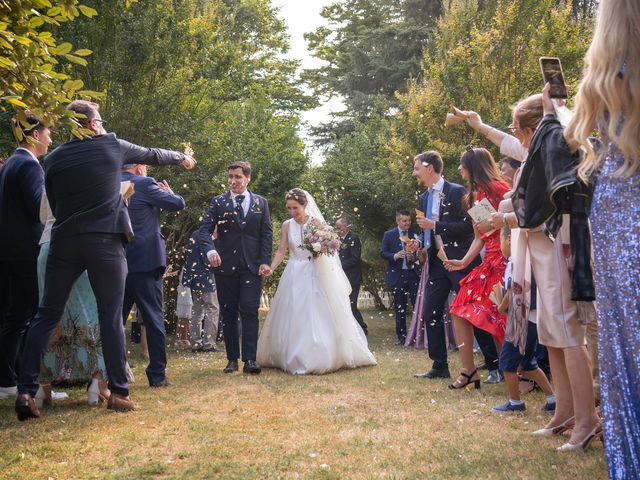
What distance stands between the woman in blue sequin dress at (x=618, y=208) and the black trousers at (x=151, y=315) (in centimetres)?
582

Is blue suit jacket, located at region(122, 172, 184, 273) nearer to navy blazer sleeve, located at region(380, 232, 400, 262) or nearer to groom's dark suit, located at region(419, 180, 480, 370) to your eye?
groom's dark suit, located at region(419, 180, 480, 370)

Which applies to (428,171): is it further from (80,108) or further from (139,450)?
(139,450)

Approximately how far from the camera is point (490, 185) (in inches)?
277

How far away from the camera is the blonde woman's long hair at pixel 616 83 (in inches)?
105

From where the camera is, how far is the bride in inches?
359

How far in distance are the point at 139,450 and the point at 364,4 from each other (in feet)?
117

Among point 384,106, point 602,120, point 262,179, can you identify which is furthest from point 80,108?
point 384,106

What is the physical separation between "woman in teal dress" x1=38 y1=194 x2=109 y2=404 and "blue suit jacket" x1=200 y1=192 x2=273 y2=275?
2.34 meters

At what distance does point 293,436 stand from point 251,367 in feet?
12.1

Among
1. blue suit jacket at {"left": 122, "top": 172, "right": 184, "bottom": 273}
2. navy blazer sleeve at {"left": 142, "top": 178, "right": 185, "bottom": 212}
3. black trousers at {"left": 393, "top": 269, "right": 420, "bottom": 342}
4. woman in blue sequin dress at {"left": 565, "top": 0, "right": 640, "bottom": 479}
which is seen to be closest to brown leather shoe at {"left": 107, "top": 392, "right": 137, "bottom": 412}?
blue suit jacket at {"left": 122, "top": 172, "right": 184, "bottom": 273}

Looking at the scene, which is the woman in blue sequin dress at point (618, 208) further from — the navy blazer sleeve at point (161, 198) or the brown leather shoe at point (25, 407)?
the navy blazer sleeve at point (161, 198)

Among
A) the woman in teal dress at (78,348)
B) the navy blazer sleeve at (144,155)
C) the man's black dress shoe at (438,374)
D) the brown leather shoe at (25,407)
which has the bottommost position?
the man's black dress shoe at (438,374)

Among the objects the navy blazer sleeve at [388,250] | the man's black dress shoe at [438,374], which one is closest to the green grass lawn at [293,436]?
the man's black dress shoe at [438,374]

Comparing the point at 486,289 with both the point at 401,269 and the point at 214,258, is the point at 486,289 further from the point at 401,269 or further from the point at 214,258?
the point at 401,269
